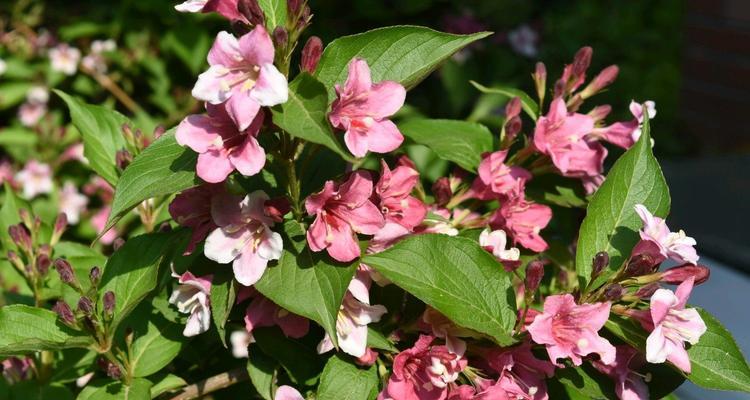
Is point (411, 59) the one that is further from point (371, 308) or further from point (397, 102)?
point (371, 308)

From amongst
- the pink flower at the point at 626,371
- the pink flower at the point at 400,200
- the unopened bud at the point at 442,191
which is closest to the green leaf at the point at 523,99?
the unopened bud at the point at 442,191

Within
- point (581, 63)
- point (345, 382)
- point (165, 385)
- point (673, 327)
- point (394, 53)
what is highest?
point (394, 53)

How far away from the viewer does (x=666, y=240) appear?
3.13 ft

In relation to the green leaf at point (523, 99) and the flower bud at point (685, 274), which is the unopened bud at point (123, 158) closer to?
the green leaf at point (523, 99)

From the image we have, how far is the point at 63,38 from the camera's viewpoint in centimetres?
321

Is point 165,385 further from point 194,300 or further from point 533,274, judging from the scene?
point 533,274

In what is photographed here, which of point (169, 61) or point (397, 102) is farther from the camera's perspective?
point (169, 61)

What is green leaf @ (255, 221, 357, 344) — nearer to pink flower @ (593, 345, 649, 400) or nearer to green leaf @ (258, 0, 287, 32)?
green leaf @ (258, 0, 287, 32)

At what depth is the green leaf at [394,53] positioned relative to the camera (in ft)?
3.06

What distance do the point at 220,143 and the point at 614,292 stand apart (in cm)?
46

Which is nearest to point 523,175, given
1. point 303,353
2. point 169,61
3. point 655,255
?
point 655,255

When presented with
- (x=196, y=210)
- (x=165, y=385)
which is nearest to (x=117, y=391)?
(x=165, y=385)

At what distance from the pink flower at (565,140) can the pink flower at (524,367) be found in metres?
0.27

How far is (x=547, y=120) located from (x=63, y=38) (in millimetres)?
2567
